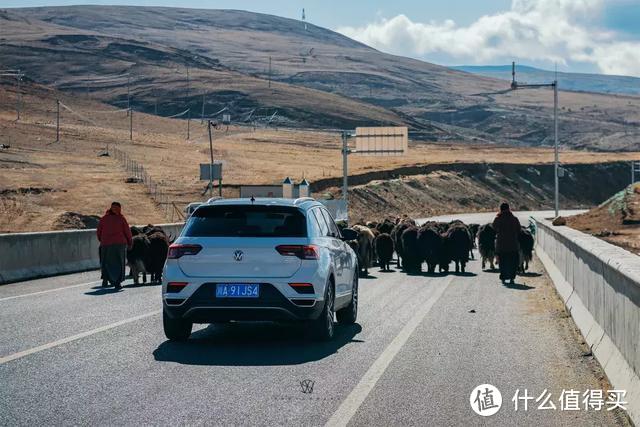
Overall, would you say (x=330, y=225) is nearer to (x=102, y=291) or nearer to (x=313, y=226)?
(x=313, y=226)

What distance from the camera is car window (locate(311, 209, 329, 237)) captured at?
A: 13.4 metres

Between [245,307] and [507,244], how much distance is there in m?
12.2

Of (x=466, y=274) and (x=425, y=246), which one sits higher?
(x=425, y=246)

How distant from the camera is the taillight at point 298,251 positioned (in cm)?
1228

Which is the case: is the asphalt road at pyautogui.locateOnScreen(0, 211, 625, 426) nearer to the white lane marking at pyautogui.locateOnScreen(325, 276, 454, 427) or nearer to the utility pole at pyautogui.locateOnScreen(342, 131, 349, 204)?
the white lane marking at pyautogui.locateOnScreen(325, 276, 454, 427)

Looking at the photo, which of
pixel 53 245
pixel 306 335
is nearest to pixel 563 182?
pixel 53 245

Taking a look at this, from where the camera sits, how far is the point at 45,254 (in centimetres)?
2514

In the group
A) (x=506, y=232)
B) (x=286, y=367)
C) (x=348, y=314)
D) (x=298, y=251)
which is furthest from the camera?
(x=506, y=232)

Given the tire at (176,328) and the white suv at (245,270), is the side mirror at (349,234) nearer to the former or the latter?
the white suv at (245,270)

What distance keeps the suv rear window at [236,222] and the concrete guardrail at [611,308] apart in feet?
10.9

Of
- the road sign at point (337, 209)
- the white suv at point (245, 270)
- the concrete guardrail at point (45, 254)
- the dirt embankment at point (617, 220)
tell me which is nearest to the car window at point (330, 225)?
the white suv at point (245, 270)

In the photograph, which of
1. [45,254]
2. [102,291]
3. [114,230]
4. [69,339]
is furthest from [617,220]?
[69,339]

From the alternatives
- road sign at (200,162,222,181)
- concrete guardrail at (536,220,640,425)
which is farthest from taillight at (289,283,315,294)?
road sign at (200,162,222,181)

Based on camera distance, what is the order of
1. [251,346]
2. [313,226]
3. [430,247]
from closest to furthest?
[251,346] → [313,226] → [430,247]
